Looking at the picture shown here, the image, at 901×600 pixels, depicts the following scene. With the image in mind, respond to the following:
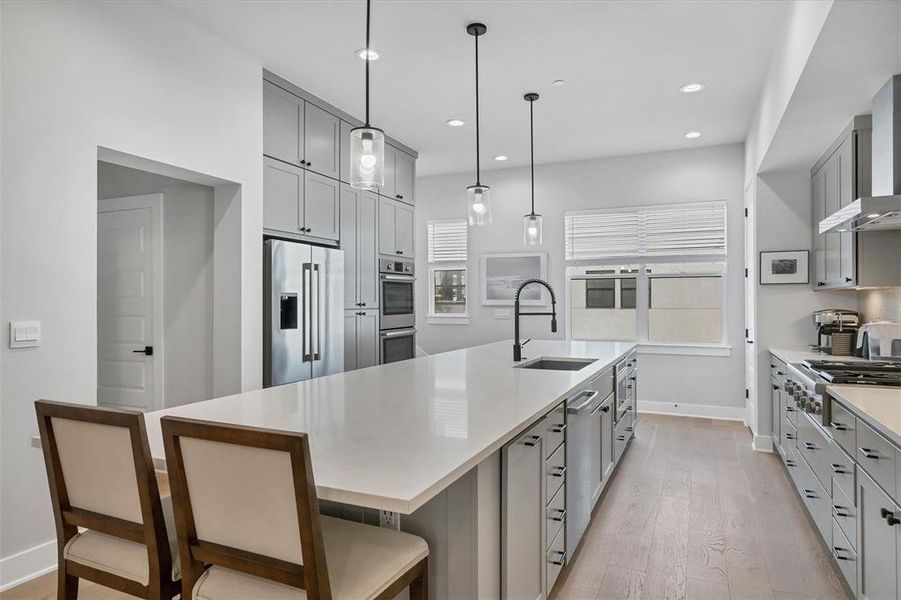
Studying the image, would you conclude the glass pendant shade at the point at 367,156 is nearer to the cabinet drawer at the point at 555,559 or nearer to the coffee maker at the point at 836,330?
the cabinet drawer at the point at 555,559

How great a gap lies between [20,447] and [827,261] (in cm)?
487

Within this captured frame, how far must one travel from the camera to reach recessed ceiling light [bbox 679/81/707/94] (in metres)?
4.16

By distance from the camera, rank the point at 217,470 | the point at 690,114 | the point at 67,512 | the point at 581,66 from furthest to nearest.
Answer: the point at 690,114
the point at 581,66
the point at 67,512
the point at 217,470

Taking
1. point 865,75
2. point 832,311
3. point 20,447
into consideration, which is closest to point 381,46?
point 865,75

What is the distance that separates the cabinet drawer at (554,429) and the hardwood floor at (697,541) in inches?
26.8

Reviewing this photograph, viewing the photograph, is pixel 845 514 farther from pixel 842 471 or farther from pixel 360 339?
pixel 360 339

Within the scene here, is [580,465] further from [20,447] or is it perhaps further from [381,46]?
[381,46]

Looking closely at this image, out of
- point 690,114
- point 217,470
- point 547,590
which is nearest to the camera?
point 217,470

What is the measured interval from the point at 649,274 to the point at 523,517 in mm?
4873

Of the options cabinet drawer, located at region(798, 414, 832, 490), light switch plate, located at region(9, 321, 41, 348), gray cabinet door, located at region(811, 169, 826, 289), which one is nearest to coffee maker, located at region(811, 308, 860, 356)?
gray cabinet door, located at region(811, 169, 826, 289)

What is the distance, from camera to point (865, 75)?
8.70 feet

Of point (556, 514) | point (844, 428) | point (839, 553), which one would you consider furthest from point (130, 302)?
point (839, 553)

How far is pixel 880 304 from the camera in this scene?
3.62 metres

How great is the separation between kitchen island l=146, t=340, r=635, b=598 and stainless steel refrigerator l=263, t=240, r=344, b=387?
146cm
